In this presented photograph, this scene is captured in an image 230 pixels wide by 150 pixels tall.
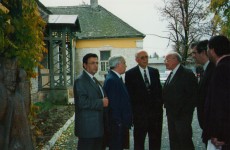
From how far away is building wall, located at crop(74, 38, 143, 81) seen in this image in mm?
28484

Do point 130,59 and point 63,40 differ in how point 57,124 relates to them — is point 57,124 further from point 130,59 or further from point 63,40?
point 130,59

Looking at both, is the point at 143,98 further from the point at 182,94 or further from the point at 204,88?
the point at 204,88

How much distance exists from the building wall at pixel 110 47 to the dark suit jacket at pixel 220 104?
972 inches

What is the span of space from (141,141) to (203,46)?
2.08 meters

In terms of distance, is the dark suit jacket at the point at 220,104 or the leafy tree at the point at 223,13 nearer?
the dark suit jacket at the point at 220,104

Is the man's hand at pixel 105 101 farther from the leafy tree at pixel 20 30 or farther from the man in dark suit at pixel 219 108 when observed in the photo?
the man in dark suit at pixel 219 108

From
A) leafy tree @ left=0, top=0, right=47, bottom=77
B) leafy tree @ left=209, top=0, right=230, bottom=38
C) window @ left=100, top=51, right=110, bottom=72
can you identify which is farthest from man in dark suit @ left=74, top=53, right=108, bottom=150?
window @ left=100, top=51, right=110, bottom=72

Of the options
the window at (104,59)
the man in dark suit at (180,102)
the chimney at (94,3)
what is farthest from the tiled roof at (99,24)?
the man in dark suit at (180,102)

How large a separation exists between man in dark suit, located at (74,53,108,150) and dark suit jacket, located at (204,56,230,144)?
1.66 metres

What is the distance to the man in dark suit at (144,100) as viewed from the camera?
6.39 m

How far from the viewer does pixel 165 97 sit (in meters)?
6.25

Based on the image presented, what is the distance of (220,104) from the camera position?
12.1 feet

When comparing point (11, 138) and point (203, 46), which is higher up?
point (203, 46)

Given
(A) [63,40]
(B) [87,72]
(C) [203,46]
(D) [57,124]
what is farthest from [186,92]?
(A) [63,40]
